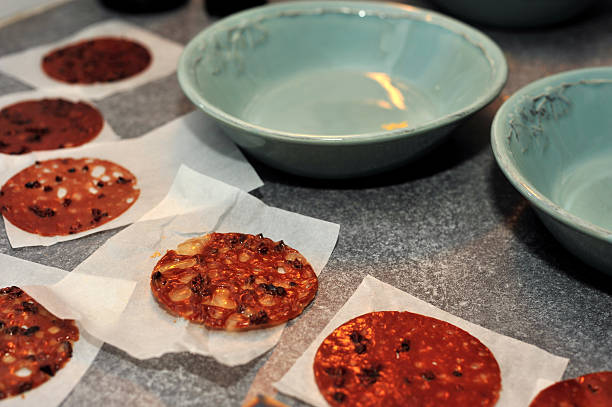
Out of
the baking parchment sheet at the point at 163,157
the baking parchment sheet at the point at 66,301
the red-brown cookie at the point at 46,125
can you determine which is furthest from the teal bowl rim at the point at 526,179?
the red-brown cookie at the point at 46,125

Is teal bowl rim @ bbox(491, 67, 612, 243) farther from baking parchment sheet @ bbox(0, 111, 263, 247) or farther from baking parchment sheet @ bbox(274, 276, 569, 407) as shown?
baking parchment sheet @ bbox(0, 111, 263, 247)

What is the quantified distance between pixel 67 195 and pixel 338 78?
460 millimetres

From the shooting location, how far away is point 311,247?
69cm

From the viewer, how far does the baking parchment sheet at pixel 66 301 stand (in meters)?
0.54

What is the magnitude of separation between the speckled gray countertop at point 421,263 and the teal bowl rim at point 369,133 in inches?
4.3

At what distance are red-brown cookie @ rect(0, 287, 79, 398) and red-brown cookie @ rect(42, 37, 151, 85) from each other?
53 cm

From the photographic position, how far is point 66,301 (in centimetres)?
61

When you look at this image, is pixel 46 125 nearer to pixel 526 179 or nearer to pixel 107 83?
pixel 107 83

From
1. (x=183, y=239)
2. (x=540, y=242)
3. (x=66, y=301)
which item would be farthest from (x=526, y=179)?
(x=66, y=301)

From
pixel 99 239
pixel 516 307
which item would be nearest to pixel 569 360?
pixel 516 307

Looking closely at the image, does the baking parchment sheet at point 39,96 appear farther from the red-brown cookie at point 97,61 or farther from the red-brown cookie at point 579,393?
the red-brown cookie at point 579,393

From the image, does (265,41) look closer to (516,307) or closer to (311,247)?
(311,247)

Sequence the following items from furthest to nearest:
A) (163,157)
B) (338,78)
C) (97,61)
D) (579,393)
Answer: (97,61) → (338,78) → (163,157) → (579,393)

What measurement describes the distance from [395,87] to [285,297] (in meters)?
0.46
